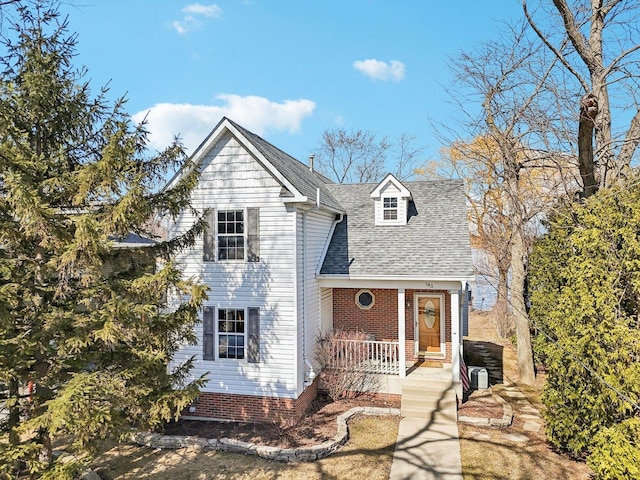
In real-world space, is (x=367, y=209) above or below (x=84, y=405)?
above

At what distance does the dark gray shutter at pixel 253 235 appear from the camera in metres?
11.3

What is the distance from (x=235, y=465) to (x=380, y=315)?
744 cm

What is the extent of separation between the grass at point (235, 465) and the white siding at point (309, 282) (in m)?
2.47

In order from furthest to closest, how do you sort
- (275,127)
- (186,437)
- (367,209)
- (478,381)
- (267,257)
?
1. (275,127)
2. (367,209)
3. (478,381)
4. (267,257)
5. (186,437)

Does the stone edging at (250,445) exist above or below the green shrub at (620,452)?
below

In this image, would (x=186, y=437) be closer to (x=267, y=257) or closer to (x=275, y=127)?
(x=267, y=257)

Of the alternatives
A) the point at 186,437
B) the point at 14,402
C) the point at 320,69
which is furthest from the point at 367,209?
the point at 14,402

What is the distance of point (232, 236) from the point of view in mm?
11461

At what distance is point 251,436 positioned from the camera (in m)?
10.1

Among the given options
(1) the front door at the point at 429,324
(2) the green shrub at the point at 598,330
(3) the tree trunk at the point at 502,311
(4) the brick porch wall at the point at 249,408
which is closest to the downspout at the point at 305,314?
(4) the brick porch wall at the point at 249,408

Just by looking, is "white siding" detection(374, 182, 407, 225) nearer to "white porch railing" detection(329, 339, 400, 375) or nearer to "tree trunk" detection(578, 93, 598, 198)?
"white porch railing" detection(329, 339, 400, 375)

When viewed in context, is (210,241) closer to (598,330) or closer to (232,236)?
(232,236)

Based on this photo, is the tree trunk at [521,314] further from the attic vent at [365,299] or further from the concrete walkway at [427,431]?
the attic vent at [365,299]

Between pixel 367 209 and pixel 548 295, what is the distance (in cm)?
682
